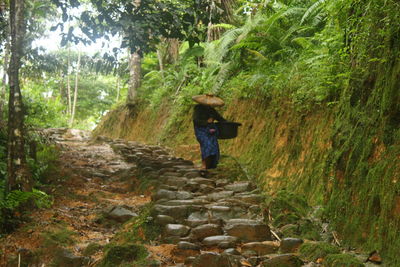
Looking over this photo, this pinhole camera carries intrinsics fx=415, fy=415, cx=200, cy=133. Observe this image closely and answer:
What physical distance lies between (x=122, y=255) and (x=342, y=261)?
2112mm

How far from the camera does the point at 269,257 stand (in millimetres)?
3990

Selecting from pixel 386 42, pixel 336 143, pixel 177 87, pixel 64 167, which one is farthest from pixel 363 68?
pixel 177 87

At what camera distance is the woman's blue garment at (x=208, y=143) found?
8.30 m

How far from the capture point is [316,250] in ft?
12.8

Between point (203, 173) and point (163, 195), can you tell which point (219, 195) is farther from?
point (203, 173)

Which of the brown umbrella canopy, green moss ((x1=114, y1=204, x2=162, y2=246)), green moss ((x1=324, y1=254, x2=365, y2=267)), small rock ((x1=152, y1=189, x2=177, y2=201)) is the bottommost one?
green moss ((x1=114, y1=204, x2=162, y2=246))

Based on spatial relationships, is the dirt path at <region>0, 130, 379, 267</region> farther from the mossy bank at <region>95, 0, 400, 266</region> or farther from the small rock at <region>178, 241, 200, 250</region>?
the mossy bank at <region>95, 0, 400, 266</region>

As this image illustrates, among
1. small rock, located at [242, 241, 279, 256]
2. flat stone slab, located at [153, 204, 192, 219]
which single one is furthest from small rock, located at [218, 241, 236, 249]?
flat stone slab, located at [153, 204, 192, 219]

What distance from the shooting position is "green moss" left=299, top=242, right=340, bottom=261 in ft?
12.5

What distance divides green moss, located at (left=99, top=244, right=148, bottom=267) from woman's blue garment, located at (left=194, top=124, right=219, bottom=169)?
413 cm

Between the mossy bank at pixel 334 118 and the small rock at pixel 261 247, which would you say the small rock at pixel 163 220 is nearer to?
the small rock at pixel 261 247

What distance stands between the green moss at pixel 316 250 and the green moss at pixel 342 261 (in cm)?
16

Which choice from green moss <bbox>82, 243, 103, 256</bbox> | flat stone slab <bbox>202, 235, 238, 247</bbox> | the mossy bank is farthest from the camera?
green moss <bbox>82, 243, 103, 256</bbox>

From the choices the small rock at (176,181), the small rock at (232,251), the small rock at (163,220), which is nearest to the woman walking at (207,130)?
the small rock at (176,181)
